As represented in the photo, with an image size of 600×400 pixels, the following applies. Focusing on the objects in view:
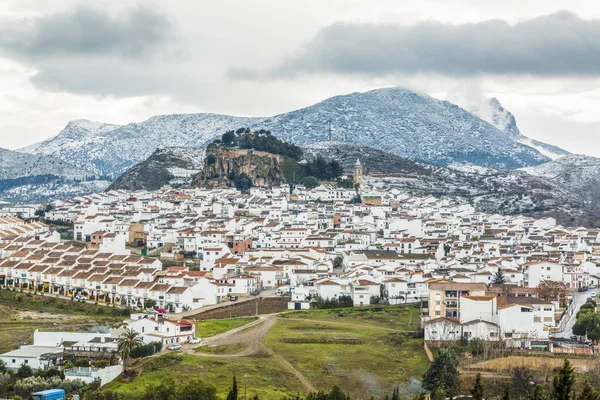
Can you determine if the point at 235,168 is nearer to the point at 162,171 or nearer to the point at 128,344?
the point at 162,171

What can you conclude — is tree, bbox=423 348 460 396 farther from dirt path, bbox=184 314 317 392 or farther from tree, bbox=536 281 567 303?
tree, bbox=536 281 567 303

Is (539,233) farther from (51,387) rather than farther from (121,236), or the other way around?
(51,387)

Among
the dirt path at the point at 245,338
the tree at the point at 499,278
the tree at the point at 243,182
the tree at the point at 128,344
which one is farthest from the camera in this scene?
the tree at the point at 243,182

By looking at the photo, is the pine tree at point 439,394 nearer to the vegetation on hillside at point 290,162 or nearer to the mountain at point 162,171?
the vegetation on hillside at point 290,162

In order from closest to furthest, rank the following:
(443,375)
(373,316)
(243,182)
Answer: (443,375), (373,316), (243,182)

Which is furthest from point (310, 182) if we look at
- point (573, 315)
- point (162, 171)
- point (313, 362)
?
point (313, 362)

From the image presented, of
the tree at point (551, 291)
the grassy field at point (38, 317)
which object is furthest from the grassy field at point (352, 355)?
the grassy field at point (38, 317)

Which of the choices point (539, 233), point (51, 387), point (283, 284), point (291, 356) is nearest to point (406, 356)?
point (291, 356)
